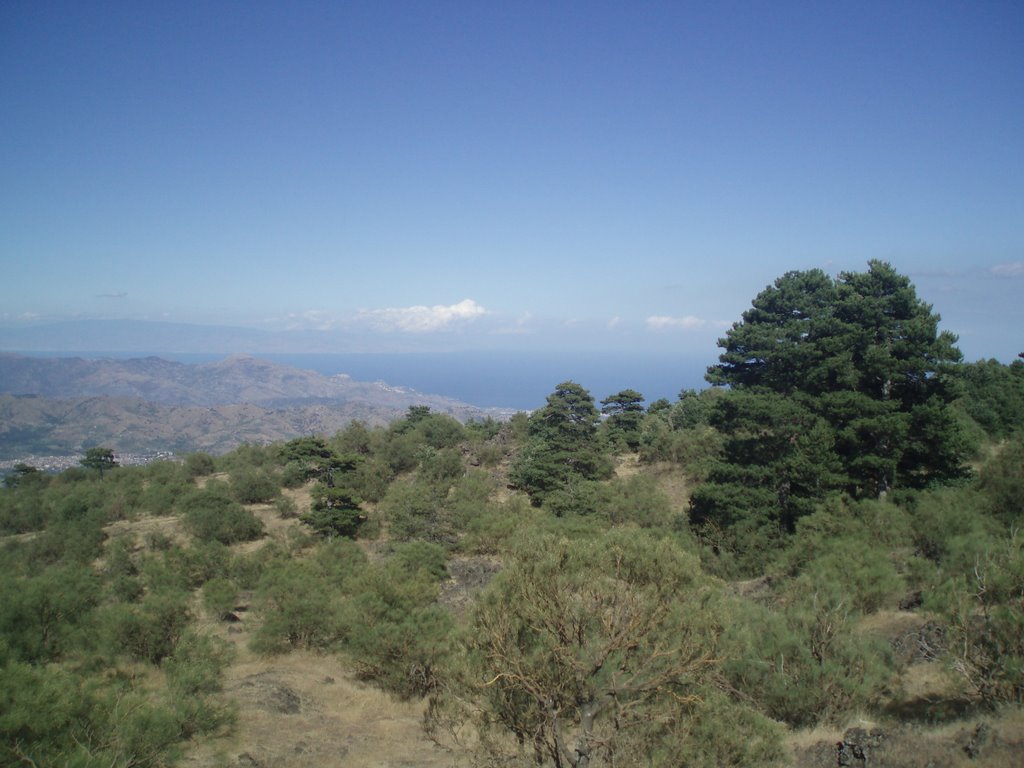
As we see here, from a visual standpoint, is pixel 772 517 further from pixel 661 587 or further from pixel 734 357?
pixel 661 587

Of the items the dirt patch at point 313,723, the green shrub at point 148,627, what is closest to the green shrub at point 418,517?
the dirt patch at point 313,723

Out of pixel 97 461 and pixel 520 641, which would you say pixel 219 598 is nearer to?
pixel 520 641

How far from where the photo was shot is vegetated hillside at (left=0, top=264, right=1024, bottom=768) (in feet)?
22.7

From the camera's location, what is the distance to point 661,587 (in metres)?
7.17

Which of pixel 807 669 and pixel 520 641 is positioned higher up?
pixel 520 641

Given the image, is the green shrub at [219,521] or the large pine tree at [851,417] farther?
the green shrub at [219,521]

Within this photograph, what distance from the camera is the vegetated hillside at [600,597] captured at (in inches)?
272

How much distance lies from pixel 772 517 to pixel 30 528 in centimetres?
4043

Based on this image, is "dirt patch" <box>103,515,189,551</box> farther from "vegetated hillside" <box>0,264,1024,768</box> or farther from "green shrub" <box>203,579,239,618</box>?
"green shrub" <box>203,579,239,618</box>

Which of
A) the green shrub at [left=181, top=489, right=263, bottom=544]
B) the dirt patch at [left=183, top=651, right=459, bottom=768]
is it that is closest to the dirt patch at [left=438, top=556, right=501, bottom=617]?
the dirt patch at [left=183, top=651, right=459, bottom=768]

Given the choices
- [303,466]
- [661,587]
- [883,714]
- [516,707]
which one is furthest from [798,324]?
[303,466]

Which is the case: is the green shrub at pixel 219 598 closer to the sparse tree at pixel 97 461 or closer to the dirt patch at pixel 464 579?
the dirt patch at pixel 464 579

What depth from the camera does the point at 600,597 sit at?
270 inches

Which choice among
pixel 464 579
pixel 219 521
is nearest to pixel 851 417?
pixel 464 579
